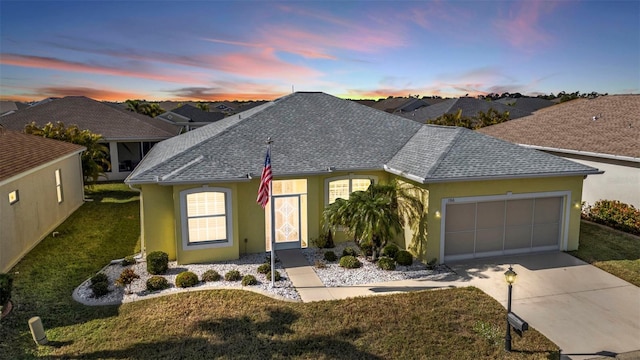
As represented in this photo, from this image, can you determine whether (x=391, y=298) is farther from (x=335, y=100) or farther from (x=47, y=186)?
(x=47, y=186)

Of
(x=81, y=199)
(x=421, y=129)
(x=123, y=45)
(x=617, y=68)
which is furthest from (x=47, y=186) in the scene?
(x=617, y=68)

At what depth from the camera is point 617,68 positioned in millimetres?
20828

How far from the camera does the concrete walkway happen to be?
8562 millimetres

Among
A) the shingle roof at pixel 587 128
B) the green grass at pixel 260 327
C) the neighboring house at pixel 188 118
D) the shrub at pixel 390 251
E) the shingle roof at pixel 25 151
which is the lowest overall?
the green grass at pixel 260 327

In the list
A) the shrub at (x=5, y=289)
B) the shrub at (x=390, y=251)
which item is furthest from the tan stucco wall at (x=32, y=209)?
the shrub at (x=390, y=251)

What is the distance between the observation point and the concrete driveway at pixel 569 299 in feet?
27.8

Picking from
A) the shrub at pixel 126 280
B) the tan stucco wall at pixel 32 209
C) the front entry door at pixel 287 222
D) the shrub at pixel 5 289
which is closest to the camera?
the shrub at pixel 5 289

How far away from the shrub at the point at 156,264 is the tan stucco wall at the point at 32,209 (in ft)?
14.8

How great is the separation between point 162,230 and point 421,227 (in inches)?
323

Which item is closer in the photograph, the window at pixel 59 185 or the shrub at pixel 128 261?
the shrub at pixel 128 261

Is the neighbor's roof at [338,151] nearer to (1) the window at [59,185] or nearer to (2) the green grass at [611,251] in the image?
(2) the green grass at [611,251]

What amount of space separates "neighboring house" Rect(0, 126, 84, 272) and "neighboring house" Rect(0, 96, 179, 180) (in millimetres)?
7738

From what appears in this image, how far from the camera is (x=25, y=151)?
16.9 metres

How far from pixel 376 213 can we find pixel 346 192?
283 centimetres
